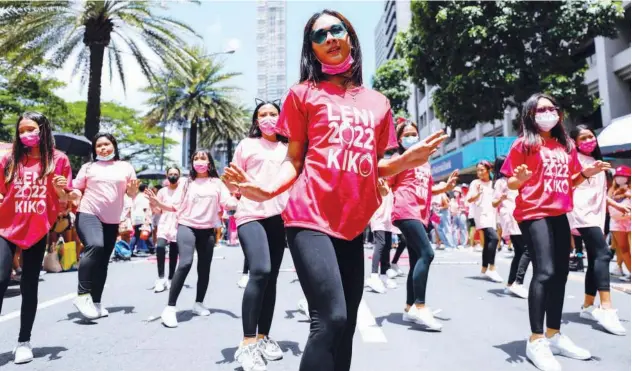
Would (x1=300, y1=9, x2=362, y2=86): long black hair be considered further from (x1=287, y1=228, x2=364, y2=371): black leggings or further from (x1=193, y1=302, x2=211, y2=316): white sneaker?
(x1=193, y1=302, x2=211, y2=316): white sneaker

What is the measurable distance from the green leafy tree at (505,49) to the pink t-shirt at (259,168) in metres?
17.2

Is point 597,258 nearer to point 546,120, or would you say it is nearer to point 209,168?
point 546,120

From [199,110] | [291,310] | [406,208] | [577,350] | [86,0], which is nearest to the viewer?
[577,350]

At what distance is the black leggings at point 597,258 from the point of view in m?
4.80

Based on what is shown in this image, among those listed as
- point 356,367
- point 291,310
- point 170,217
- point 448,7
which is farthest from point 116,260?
point 448,7

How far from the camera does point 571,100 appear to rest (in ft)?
62.8

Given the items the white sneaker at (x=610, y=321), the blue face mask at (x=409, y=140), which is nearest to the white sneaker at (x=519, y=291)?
the white sneaker at (x=610, y=321)

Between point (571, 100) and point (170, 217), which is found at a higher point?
point (571, 100)

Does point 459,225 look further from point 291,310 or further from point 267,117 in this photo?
point 267,117

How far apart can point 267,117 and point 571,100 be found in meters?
18.4

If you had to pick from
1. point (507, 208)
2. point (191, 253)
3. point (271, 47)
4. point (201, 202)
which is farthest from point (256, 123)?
point (271, 47)

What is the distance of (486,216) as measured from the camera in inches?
332

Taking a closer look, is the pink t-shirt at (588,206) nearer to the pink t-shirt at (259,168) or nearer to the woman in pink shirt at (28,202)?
the pink t-shirt at (259,168)

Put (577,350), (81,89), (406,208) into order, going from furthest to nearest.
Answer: (81,89) < (406,208) < (577,350)
